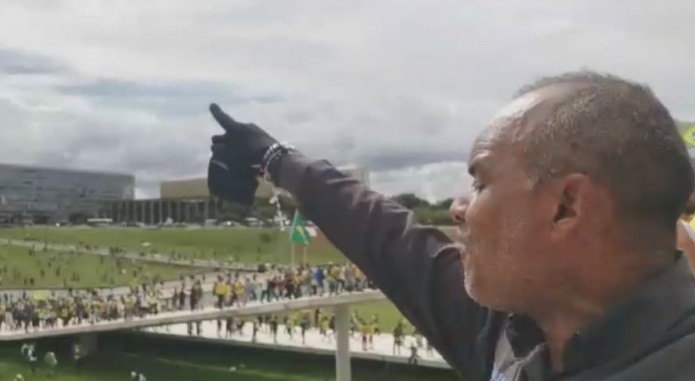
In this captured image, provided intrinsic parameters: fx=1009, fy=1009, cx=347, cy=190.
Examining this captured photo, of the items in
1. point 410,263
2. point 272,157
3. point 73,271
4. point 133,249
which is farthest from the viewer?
point 133,249

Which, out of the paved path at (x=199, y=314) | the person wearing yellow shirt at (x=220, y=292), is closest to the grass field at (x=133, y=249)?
the person wearing yellow shirt at (x=220, y=292)

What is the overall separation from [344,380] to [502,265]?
51.4 feet

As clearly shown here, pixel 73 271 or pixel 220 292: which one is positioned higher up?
pixel 220 292

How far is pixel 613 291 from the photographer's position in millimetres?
868

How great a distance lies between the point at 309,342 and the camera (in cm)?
2167

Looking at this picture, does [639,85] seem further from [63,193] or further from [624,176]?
[63,193]

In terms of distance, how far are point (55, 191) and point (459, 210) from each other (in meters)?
88.8

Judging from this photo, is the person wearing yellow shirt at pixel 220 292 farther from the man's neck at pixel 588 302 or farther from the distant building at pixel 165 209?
the distant building at pixel 165 209

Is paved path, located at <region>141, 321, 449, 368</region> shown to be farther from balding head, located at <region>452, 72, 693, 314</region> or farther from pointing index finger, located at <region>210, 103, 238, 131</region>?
balding head, located at <region>452, 72, 693, 314</region>

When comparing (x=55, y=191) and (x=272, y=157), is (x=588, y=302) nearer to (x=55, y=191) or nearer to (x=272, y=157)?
(x=272, y=157)

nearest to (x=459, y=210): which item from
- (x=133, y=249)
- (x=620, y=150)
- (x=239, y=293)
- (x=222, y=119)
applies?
(x=620, y=150)

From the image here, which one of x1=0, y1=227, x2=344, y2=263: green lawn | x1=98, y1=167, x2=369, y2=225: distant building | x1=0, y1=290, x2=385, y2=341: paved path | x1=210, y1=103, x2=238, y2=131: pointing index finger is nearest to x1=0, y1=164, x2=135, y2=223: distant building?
x1=98, y1=167, x2=369, y2=225: distant building

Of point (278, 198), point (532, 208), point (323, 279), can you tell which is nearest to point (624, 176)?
point (532, 208)

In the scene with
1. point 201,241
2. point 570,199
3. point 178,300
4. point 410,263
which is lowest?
point 201,241
